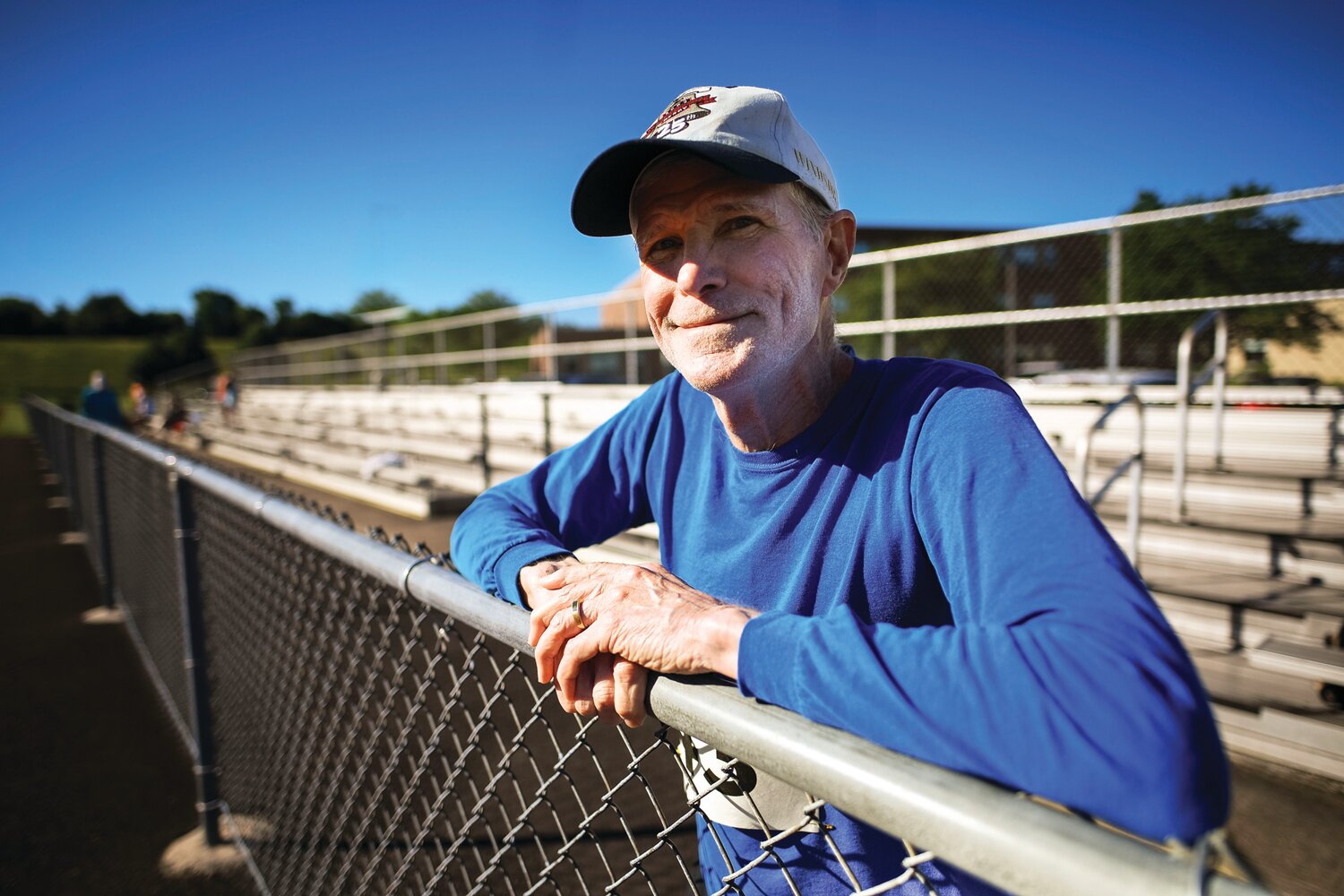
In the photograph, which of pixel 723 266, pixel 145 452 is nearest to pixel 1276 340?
pixel 723 266

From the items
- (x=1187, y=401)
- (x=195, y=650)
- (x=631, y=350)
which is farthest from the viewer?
(x=631, y=350)

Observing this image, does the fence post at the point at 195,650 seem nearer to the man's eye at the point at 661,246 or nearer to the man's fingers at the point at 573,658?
the man's eye at the point at 661,246

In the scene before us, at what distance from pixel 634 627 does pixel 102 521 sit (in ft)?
21.1

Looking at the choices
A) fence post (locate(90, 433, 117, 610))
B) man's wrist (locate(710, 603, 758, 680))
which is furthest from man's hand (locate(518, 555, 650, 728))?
fence post (locate(90, 433, 117, 610))

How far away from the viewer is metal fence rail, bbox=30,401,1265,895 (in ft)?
2.07

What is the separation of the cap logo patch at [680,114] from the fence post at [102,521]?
5.57 m

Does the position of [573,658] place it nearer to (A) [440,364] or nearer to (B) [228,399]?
(A) [440,364]

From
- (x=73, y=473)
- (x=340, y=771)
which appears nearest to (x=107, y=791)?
(x=340, y=771)

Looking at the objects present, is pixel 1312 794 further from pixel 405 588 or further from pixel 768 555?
pixel 405 588

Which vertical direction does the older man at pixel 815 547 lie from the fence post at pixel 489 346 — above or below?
below

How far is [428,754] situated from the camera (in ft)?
5.75

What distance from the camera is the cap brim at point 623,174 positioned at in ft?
4.10

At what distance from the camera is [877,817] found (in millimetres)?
670

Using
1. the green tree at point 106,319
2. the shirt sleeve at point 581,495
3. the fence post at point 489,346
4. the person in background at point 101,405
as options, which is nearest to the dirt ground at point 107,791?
the shirt sleeve at point 581,495
